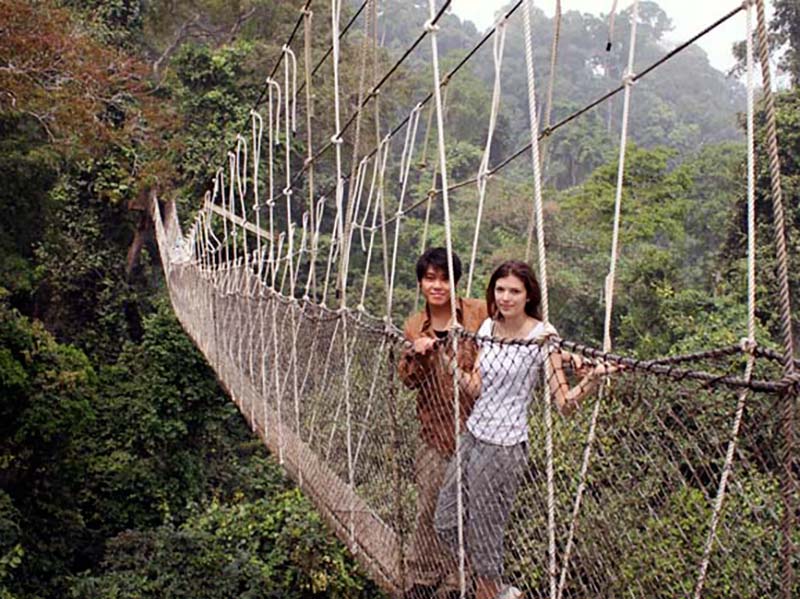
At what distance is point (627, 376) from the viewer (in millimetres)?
962

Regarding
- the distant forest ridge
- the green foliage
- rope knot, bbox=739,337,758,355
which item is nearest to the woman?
rope knot, bbox=739,337,758,355

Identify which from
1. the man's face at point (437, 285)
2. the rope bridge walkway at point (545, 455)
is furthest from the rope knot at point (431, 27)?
the man's face at point (437, 285)

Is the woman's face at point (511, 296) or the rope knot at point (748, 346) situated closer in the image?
the rope knot at point (748, 346)

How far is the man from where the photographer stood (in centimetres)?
136

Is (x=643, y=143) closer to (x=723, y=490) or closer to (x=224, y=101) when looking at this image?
(x=224, y=101)

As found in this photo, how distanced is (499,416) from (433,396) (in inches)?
7.7

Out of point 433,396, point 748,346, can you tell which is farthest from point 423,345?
point 748,346

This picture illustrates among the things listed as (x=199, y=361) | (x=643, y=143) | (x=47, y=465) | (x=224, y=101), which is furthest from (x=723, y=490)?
(x=643, y=143)

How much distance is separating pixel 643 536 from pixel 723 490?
0.29 meters

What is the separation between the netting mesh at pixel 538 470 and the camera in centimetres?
88

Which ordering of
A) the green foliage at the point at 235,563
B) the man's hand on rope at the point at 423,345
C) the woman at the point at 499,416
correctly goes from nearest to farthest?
the woman at the point at 499,416 → the man's hand on rope at the point at 423,345 → the green foliage at the point at 235,563

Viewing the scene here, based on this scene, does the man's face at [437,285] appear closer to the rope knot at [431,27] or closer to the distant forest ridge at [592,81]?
the rope knot at [431,27]

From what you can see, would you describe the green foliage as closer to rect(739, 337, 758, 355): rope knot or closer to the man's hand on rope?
the man's hand on rope

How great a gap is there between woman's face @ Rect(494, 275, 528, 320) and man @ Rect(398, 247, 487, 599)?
121 millimetres
